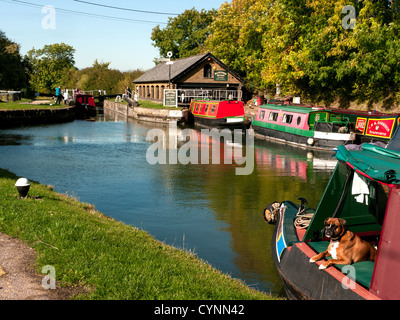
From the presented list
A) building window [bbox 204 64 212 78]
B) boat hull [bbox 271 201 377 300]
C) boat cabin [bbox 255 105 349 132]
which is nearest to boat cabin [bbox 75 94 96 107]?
Result: building window [bbox 204 64 212 78]

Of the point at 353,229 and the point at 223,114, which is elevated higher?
the point at 223,114

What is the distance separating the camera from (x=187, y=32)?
70000mm

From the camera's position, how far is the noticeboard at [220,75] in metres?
47.9

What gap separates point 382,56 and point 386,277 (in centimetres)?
2656

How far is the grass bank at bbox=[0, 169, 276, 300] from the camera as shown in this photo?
596 centimetres

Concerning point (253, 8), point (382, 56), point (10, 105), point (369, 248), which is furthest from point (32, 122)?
point (369, 248)

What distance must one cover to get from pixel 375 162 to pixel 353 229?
6.75 ft

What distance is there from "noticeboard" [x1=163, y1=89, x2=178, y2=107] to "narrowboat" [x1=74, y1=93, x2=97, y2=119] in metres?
10.5

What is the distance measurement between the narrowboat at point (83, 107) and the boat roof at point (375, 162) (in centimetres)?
4524

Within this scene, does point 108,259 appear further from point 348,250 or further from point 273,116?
point 273,116

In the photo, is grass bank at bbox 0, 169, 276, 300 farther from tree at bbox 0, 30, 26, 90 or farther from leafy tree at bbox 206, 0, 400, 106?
tree at bbox 0, 30, 26, 90

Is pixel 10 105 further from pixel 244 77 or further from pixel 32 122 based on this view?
pixel 244 77

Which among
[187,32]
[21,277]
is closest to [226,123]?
[21,277]
